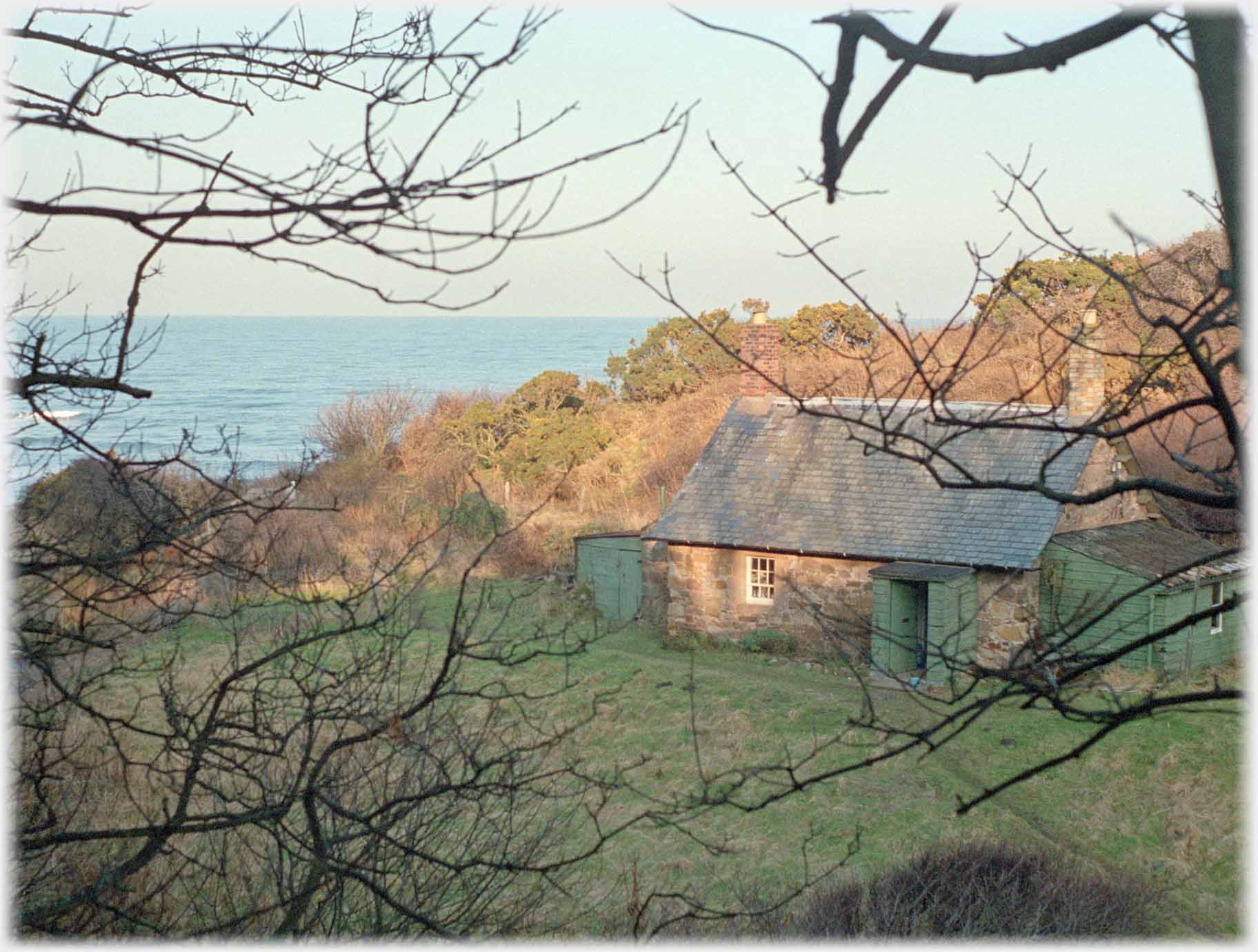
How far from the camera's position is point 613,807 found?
13.6m

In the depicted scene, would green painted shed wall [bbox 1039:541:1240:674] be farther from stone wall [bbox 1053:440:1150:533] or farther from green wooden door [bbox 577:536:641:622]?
green wooden door [bbox 577:536:641:622]

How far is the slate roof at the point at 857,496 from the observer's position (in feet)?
58.0

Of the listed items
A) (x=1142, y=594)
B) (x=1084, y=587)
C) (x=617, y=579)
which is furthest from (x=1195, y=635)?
(x=617, y=579)

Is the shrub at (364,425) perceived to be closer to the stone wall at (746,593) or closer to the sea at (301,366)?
the sea at (301,366)

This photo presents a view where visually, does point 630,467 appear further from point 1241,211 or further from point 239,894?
point 1241,211

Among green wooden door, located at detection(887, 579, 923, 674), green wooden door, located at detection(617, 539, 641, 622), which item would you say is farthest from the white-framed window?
green wooden door, located at detection(617, 539, 641, 622)

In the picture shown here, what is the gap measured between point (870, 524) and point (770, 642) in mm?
2565

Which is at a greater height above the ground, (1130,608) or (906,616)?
(1130,608)

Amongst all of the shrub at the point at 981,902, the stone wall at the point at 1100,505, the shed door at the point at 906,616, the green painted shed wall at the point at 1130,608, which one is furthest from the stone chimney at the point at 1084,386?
the shrub at the point at 981,902

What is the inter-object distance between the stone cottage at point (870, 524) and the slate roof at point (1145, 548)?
1.06 feet

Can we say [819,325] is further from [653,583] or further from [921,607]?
[921,607]

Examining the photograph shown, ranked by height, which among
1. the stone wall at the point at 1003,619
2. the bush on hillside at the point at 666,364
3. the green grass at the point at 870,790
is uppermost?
the bush on hillside at the point at 666,364

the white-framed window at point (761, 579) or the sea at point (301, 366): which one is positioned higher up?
the sea at point (301, 366)

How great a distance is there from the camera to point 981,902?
30.5ft
